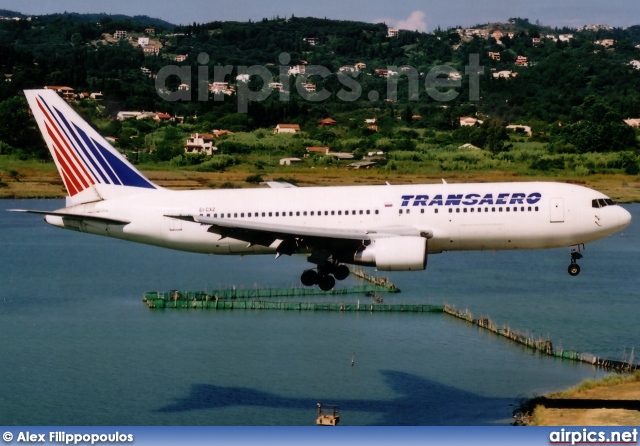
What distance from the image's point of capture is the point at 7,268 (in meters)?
194

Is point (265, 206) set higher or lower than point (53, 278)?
higher

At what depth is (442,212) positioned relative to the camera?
72.9m

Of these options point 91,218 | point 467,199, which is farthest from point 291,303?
point 467,199

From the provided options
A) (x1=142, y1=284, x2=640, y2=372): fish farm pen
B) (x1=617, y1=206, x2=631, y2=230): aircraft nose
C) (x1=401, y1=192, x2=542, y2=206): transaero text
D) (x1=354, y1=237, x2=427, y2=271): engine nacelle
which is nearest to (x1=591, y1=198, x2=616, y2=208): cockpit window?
(x1=617, y1=206, x2=631, y2=230): aircraft nose

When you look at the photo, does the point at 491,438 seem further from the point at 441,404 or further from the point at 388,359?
the point at 388,359

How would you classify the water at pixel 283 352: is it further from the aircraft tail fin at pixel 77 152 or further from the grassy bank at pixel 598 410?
the aircraft tail fin at pixel 77 152

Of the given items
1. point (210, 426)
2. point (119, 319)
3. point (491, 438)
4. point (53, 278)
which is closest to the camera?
point (491, 438)

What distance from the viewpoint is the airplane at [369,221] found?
72688 mm

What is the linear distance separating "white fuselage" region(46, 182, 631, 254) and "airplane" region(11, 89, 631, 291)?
0.07m

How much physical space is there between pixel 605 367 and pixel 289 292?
56309 mm

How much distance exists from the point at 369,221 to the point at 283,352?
68.6 m

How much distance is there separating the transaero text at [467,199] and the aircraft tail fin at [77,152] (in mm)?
20839

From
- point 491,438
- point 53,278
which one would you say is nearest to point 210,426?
point 491,438

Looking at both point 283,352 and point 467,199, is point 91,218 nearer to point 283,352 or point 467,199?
point 467,199
